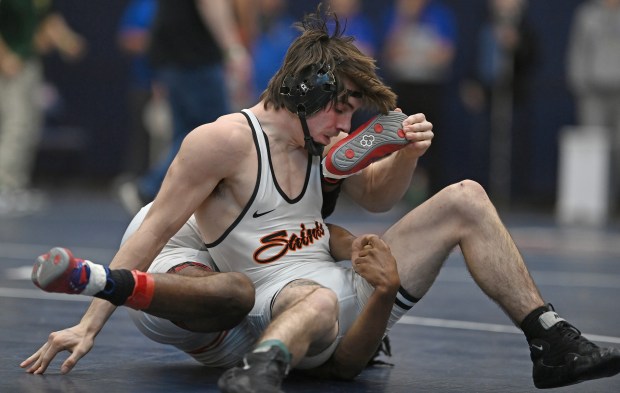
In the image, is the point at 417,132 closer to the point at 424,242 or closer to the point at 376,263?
the point at 424,242

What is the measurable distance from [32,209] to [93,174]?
449cm

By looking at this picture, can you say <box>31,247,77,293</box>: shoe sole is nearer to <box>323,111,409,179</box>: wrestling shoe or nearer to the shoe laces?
<box>323,111,409,179</box>: wrestling shoe

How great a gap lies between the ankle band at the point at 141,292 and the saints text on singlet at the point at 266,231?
48 centimetres

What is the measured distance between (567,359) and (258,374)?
1.04 metres

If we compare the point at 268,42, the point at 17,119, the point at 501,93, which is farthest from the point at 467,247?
the point at 501,93

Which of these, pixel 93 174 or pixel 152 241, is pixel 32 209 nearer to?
pixel 93 174

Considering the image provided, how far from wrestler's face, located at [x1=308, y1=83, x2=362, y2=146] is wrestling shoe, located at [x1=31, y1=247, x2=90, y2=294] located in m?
0.97

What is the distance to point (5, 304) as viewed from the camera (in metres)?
5.89

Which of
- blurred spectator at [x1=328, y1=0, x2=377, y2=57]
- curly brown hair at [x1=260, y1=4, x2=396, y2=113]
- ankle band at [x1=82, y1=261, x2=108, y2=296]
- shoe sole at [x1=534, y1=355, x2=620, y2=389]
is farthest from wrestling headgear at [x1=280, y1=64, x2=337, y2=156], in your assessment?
blurred spectator at [x1=328, y1=0, x2=377, y2=57]

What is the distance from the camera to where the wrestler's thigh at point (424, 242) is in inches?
163

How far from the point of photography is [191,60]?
8188mm

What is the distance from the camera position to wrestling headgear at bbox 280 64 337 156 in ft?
13.6

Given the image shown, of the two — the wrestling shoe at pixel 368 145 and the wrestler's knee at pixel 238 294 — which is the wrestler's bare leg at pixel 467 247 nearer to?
the wrestling shoe at pixel 368 145

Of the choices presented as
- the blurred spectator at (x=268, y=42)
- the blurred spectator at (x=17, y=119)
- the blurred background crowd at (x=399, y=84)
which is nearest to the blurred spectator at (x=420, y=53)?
the blurred background crowd at (x=399, y=84)
